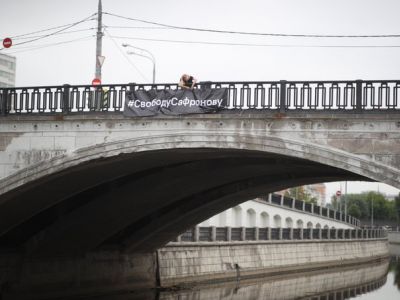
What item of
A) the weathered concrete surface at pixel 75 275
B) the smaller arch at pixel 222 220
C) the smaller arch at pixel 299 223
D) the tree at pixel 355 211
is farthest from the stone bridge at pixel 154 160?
the tree at pixel 355 211

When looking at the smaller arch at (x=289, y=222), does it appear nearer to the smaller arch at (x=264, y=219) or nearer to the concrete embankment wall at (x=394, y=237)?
the smaller arch at (x=264, y=219)

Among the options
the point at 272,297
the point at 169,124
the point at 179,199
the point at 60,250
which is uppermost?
the point at 169,124

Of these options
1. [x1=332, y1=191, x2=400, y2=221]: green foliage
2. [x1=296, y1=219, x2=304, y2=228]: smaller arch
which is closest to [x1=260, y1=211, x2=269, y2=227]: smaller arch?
[x1=296, y1=219, x2=304, y2=228]: smaller arch

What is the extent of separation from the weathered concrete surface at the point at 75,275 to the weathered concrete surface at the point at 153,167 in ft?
1.75

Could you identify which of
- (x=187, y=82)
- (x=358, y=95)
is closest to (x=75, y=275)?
(x=187, y=82)

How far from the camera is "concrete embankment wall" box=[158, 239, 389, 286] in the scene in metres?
38.2

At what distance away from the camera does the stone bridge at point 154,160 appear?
2067cm

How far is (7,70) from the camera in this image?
81.8 meters

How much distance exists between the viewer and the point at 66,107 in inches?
963

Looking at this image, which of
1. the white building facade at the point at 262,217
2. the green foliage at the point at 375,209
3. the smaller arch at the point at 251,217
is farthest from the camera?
the green foliage at the point at 375,209

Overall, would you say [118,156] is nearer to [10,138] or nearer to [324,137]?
[10,138]

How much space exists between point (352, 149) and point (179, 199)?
42.9 ft

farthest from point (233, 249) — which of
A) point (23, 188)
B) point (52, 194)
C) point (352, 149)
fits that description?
point (352, 149)

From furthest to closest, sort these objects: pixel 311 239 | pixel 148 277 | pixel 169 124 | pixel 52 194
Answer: pixel 311 239 → pixel 148 277 → pixel 52 194 → pixel 169 124
